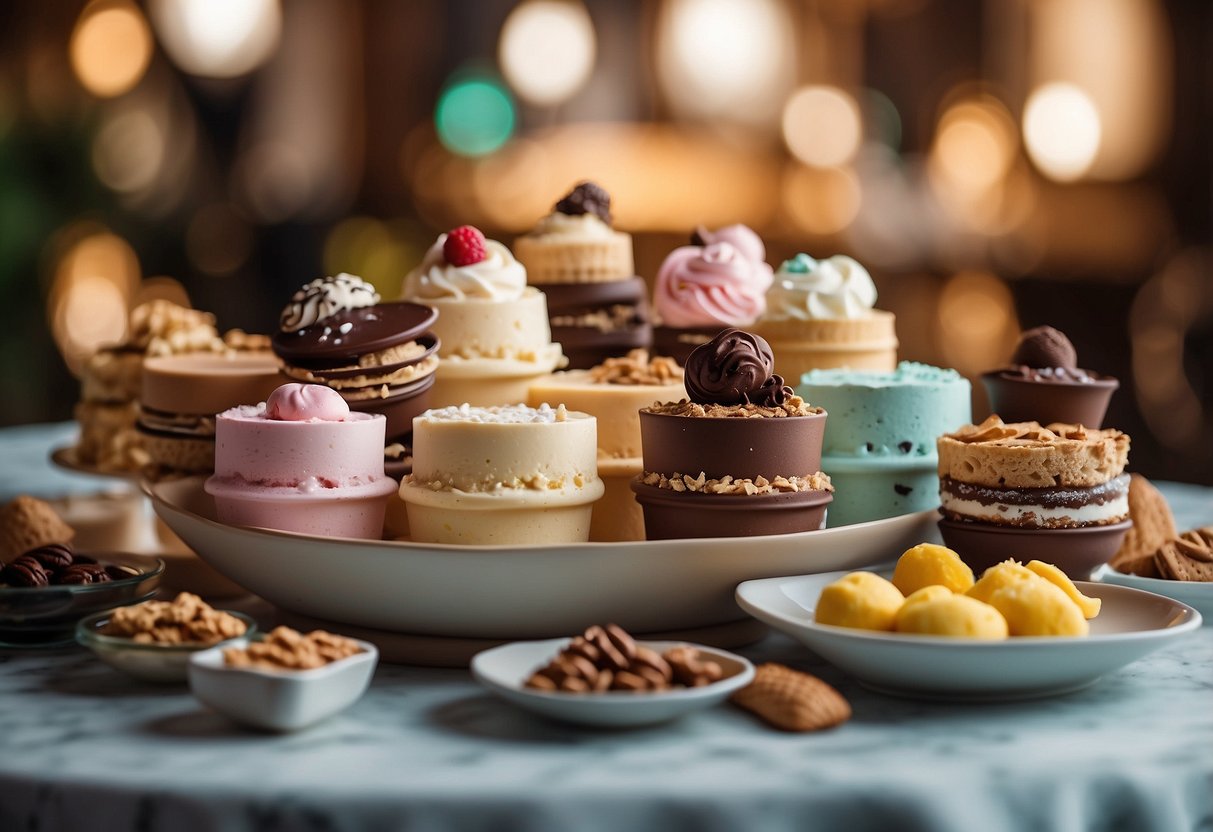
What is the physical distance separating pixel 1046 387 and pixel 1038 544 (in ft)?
1.13

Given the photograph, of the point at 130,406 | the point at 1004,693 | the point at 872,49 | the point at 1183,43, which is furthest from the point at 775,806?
the point at 872,49

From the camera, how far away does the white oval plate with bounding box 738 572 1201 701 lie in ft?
4.75

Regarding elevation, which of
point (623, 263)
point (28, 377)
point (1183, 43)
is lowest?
point (28, 377)

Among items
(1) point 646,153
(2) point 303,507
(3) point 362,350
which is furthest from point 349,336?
(1) point 646,153

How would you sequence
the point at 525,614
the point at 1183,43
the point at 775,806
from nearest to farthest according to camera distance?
the point at 775,806
the point at 525,614
the point at 1183,43

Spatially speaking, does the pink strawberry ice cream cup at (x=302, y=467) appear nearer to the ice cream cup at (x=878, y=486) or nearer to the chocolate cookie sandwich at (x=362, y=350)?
the chocolate cookie sandwich at (x=362, y=350)

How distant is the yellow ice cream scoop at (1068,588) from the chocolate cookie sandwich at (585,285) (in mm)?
1026

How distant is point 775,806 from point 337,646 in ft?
1.67

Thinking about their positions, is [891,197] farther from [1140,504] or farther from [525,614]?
[525,614]

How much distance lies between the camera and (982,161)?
6867mm

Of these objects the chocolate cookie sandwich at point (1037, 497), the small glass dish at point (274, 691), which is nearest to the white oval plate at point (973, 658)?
the chocolate cookie sandwich at point (1037, 497)

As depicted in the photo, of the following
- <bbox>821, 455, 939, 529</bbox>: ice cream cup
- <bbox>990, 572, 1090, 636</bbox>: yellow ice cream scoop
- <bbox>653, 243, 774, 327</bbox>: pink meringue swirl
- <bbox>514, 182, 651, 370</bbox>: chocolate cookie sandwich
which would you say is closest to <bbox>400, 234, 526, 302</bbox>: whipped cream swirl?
<bbox>514, 182, 651, 370</bbox>: chocolate cookie sandwich

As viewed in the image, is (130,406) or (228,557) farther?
(130,406)

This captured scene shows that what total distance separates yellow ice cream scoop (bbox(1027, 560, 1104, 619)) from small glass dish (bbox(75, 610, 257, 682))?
0.95 m
